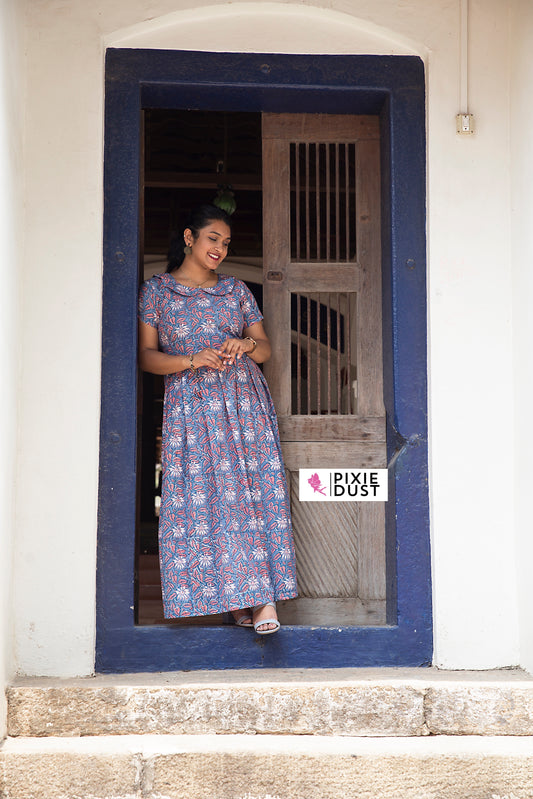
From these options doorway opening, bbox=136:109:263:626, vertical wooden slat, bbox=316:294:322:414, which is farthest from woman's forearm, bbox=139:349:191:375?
doorway opening, bbox=136:109:263:626

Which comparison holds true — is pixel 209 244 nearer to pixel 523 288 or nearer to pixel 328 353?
pixel 328 353

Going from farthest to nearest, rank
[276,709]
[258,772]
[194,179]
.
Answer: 1. [194,179]
2. [276,709]
3. [258,772]

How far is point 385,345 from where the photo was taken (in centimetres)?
419

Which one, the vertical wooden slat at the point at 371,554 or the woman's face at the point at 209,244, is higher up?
the woman's face at the point at 209,244

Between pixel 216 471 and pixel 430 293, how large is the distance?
3.75 ft

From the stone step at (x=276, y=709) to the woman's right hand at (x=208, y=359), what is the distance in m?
1.26

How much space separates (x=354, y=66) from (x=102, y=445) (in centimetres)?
191

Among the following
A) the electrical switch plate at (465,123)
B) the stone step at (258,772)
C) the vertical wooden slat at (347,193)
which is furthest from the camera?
the vertical wooden slat at (347,193)

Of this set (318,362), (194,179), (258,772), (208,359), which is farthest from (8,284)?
(194,179)

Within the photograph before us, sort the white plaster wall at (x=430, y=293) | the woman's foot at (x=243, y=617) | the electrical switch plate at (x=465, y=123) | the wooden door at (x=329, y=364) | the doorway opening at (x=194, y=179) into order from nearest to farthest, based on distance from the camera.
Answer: the white plaster wall at (x=430, y=293), the woman's foot at (x=243, y=617), the electrical switch plate at (x=465, y=123), the wooden door at (x=329, y=364), the doorway opening at (x=194, y=179)

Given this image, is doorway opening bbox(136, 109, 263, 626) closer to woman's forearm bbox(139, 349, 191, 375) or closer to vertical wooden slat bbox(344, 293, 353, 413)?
vertical wooden slat bbox(344, 293, 353, 413)

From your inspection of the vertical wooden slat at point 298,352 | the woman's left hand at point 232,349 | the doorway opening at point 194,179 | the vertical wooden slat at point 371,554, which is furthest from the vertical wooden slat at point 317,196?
the doorway opening at point 194,179

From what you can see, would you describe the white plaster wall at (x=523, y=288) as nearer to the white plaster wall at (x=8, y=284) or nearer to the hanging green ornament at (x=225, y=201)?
the hanging green ornament at (x=225, y=201)

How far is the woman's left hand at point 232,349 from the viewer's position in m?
3.96
